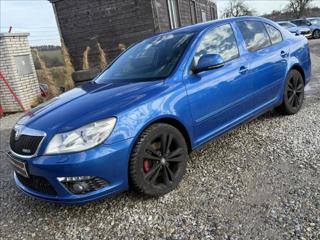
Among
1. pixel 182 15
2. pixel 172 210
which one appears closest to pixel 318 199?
pixel 172 210

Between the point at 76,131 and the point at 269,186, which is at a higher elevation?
the point at 76,131

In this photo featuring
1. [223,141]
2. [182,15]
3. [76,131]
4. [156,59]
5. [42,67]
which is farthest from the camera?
[182,15]

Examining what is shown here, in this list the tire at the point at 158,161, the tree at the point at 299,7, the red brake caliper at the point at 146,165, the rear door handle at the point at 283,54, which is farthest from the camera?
the tree at the point at 299,7

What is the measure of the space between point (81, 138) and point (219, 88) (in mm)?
1699

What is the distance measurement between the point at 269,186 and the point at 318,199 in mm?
465

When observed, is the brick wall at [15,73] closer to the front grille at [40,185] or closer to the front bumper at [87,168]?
the front grille at [40,185]

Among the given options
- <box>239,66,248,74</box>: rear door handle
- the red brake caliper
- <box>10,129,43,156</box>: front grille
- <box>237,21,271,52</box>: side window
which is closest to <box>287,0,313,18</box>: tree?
<box>237,21,271,52</box>: side window

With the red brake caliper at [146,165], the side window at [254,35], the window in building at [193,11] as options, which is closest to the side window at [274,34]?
the side window at [254,35]

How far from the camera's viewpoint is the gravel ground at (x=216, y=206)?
8.87 feet

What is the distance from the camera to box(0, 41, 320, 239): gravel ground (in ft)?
8.87

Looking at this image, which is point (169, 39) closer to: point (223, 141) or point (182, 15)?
point (223, 141)

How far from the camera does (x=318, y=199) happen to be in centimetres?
290

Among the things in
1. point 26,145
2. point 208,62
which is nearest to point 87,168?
point 26,145

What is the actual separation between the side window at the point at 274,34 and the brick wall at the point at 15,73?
6663mm
